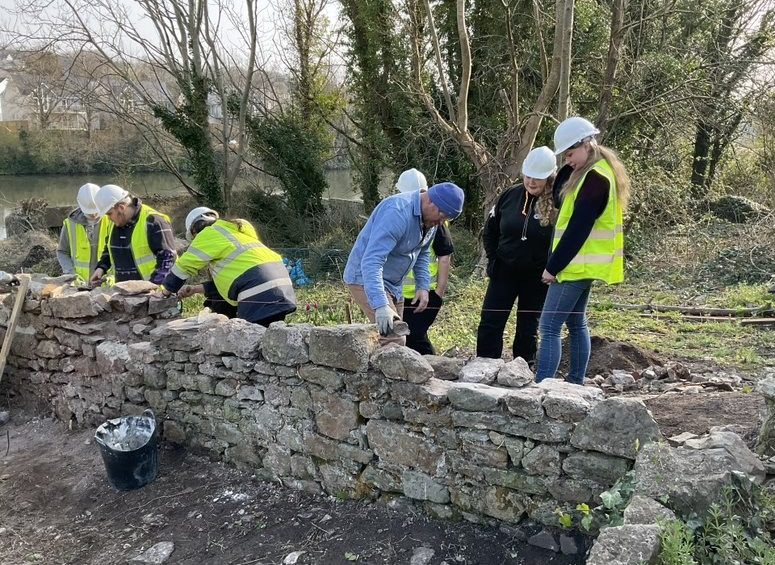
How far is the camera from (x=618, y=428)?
2473 millimetres

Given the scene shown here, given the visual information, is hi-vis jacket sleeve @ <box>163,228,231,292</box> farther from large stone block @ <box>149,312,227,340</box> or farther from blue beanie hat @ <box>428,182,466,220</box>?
blue beanie hat @ <box>428,182,466,220</box>

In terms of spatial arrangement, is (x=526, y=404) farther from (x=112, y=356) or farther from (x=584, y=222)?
(x=112, y=356)

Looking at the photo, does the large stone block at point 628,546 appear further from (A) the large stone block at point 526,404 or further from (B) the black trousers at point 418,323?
(B) the black trousers at point 418,323

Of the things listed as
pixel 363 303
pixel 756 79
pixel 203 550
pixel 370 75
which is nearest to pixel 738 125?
pixel 756 79

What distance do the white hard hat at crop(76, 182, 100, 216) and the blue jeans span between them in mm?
4193

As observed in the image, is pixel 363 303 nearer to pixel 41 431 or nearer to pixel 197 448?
pixel 197 448

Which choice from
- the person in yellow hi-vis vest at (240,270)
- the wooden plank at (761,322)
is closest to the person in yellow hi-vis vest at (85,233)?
the person in yellow hi-vis vest at (240,270)

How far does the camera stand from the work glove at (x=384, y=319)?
10.7 feet

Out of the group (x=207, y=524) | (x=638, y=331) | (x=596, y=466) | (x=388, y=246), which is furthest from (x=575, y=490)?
(x=638, y=331)

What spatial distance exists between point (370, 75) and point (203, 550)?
434 inches

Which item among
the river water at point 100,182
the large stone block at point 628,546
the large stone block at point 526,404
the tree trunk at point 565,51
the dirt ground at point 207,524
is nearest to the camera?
the large stone block at point 628,546

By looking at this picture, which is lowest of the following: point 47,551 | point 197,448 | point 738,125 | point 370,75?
point 47,551

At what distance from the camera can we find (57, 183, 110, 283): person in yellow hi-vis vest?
17.6 feet

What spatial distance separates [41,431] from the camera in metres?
5.10
